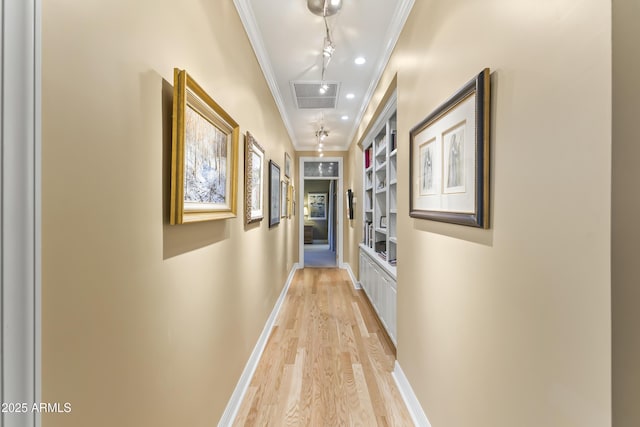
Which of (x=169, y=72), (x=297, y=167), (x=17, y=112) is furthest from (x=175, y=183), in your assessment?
(x=297, y=167)

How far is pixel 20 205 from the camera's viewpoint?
529mm

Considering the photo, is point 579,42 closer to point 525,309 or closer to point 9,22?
point 525,309

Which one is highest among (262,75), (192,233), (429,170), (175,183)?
(262,75)

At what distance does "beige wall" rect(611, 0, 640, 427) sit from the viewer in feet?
2.01

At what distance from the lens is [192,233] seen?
1.25 m

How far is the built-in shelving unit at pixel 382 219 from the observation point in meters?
2.87

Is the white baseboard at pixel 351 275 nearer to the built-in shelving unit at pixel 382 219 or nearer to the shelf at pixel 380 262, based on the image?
the built-in shelving unit at pixel 382 219

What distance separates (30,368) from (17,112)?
1.53 ft

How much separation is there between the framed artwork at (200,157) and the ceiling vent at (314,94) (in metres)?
1.89

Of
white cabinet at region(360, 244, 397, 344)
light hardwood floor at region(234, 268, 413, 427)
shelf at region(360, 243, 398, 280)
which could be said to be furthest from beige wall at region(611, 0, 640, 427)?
white cabinet at region(360, 244, 397, 344)

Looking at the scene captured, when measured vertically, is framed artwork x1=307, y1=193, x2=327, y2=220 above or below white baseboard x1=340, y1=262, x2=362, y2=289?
above

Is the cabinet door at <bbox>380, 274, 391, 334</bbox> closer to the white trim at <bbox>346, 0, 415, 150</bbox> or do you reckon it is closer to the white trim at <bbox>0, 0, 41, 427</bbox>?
the white trim at <bbox>346, 0, 415, 150</bbox>

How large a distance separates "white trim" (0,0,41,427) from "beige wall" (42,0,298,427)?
3cm

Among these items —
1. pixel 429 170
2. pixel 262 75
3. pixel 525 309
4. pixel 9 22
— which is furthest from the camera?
pixel 262 75
